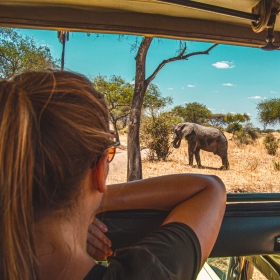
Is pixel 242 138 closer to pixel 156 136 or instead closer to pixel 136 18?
pixel 156 136

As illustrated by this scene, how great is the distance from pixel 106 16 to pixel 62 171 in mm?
654

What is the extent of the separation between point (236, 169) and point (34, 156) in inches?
303

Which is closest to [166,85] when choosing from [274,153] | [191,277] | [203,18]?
[274,153]

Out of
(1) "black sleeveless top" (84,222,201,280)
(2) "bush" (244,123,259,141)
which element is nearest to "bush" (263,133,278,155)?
(2) "bush" (244,123,259,141)

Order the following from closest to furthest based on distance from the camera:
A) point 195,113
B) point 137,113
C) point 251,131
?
point 137,113 → point 251,131 → point 195,113

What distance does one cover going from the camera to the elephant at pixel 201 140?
7844 mm

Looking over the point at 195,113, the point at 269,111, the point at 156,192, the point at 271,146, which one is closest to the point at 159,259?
the point at 156,192

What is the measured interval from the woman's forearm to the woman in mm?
191

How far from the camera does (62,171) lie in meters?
0.48

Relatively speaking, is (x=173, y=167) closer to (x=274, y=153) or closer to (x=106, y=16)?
(x=274, y=153)

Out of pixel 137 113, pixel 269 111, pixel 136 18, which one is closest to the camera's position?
pixel 136 18

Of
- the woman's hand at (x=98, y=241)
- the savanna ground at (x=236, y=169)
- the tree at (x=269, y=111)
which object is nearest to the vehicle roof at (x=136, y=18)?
the woman's hand at (x=98, y=241)

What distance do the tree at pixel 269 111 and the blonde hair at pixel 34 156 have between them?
13.9 m

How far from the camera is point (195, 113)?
499 inches
